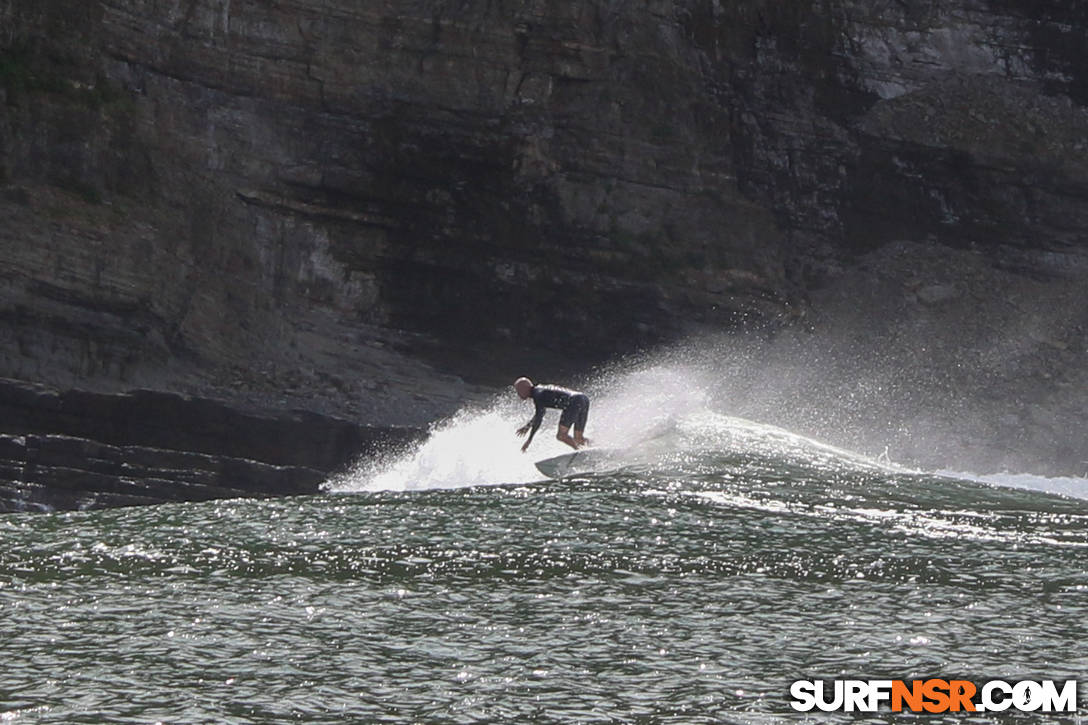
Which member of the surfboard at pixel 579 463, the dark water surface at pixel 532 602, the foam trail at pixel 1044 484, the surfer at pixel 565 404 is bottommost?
the dark water surface at pixel 532 602

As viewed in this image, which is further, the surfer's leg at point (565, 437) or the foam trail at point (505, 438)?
the surfer's leg at point (565, 437)

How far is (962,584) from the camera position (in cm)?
1475

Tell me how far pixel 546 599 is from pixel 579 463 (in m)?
8.81

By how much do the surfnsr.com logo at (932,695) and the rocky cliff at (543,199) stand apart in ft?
75.0

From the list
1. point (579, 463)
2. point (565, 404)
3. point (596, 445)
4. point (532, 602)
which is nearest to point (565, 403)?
point (565, 404)

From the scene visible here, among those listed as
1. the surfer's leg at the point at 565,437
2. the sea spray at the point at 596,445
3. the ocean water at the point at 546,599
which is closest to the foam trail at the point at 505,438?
the sea spray at the point at 596,445

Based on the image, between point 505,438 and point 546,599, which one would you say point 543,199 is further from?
point 546,599

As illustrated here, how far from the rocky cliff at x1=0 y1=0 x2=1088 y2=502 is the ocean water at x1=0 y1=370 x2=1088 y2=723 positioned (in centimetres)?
1464

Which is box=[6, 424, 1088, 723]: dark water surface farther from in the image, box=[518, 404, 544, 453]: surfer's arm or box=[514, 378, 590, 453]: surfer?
box=[514, 378, 590, 453]: surfer

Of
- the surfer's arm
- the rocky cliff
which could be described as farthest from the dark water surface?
the rocky cliff

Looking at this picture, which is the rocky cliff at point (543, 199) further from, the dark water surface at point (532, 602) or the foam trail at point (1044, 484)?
the dark water surface at point (532, 602)

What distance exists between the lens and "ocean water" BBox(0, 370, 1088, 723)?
11.0 m

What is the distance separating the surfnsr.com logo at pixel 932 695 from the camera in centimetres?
1072

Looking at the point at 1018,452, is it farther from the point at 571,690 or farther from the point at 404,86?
the point at 571,690
